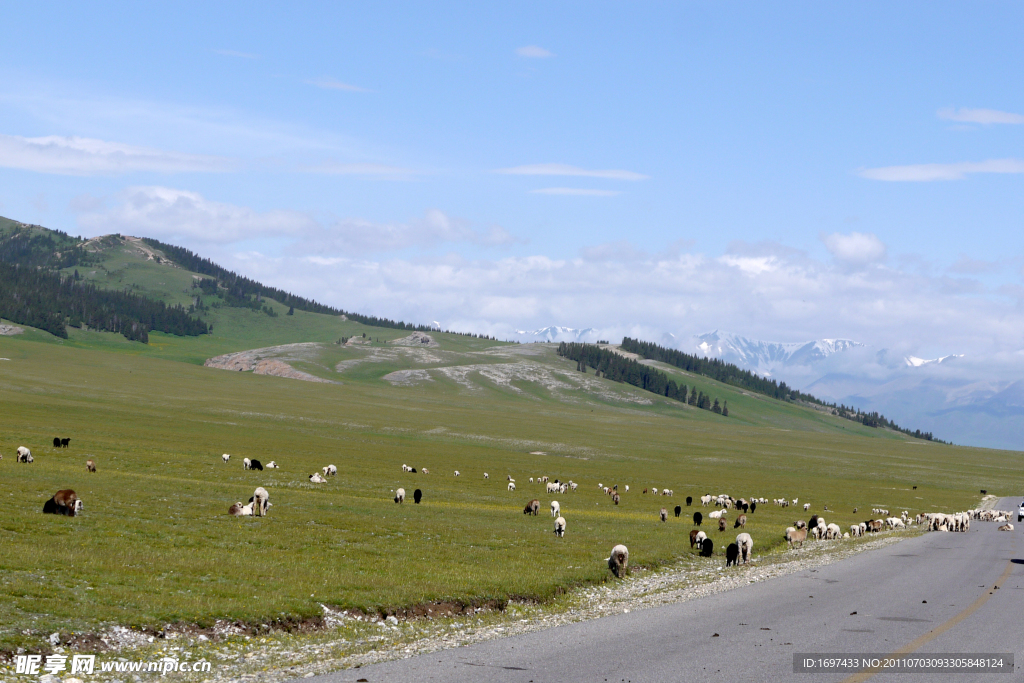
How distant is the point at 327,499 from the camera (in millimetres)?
42688

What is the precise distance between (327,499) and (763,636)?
30291 millimetres

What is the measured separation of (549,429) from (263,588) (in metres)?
124

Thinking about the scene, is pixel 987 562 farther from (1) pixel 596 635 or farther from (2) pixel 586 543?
(1) pixel 596 635

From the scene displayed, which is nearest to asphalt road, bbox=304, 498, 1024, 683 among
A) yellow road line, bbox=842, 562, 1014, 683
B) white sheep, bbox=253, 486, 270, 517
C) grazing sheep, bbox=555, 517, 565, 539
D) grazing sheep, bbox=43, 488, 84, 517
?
yellow road line, bbox=842, 562, 1014, 683

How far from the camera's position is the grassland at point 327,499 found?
18938mm

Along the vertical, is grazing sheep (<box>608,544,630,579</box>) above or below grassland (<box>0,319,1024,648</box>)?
above

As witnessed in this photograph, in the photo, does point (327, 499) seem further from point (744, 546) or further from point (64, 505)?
point (744, 546)

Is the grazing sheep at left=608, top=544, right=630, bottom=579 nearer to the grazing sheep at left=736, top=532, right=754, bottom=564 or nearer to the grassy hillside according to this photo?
the grassy hillside

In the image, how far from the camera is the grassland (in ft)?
62.1

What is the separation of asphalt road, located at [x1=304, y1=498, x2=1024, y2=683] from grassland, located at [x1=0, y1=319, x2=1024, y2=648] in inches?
187

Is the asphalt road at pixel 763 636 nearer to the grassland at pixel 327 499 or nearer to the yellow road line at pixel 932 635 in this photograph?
the yellow road line at pixel 932 635

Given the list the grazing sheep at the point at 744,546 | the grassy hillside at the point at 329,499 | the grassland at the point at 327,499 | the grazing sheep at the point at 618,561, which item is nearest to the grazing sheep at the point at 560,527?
the grassy hillside at the point at 329,499

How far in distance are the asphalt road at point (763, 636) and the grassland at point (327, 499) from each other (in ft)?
15.6

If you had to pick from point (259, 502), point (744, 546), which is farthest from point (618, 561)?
point (259, 502)
